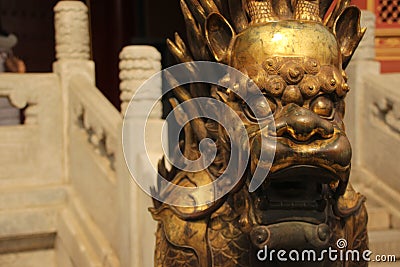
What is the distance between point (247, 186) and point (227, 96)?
0.73ft

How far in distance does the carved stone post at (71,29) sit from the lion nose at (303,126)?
244 centimetres

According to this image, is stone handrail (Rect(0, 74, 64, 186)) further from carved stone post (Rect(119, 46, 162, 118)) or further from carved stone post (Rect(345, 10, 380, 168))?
carved stone post (Rect(345, 10, 380, 168))

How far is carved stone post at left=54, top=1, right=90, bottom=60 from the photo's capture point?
12.1ft

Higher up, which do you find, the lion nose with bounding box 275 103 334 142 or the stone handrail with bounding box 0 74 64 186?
the lion nose with bounding box 275 103 334 142

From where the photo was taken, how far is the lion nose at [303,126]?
57.1 inches

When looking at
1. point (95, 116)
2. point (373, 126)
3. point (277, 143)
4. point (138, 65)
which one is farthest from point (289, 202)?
point (373, 126)

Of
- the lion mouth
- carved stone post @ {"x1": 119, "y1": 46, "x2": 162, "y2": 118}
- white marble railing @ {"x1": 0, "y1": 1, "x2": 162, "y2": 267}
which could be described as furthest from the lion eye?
white marble railing @ {"x1": 0, "y1": 1, "x2": 162, "y2": 267}

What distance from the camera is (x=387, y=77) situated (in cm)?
402

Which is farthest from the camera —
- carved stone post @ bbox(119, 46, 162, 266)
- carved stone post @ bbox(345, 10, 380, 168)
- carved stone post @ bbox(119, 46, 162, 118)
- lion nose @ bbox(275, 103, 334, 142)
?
carved stone post @ bbox(345, 10, 380, 168)

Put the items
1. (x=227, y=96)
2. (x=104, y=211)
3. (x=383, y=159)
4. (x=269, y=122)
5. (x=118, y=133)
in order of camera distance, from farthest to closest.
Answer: (x=383, y=159), (x=104, y=211), (x=118, y=133), (x=227, y=96), (x=269, y=122)

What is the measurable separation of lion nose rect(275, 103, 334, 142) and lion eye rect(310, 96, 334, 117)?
0.21 ft

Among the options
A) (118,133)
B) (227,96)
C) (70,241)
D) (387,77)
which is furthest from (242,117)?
(387,77)

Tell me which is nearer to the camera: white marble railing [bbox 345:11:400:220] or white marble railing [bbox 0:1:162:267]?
white marble railing [bbox 0:1:162:267]

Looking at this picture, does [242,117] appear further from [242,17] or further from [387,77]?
[387,77]
